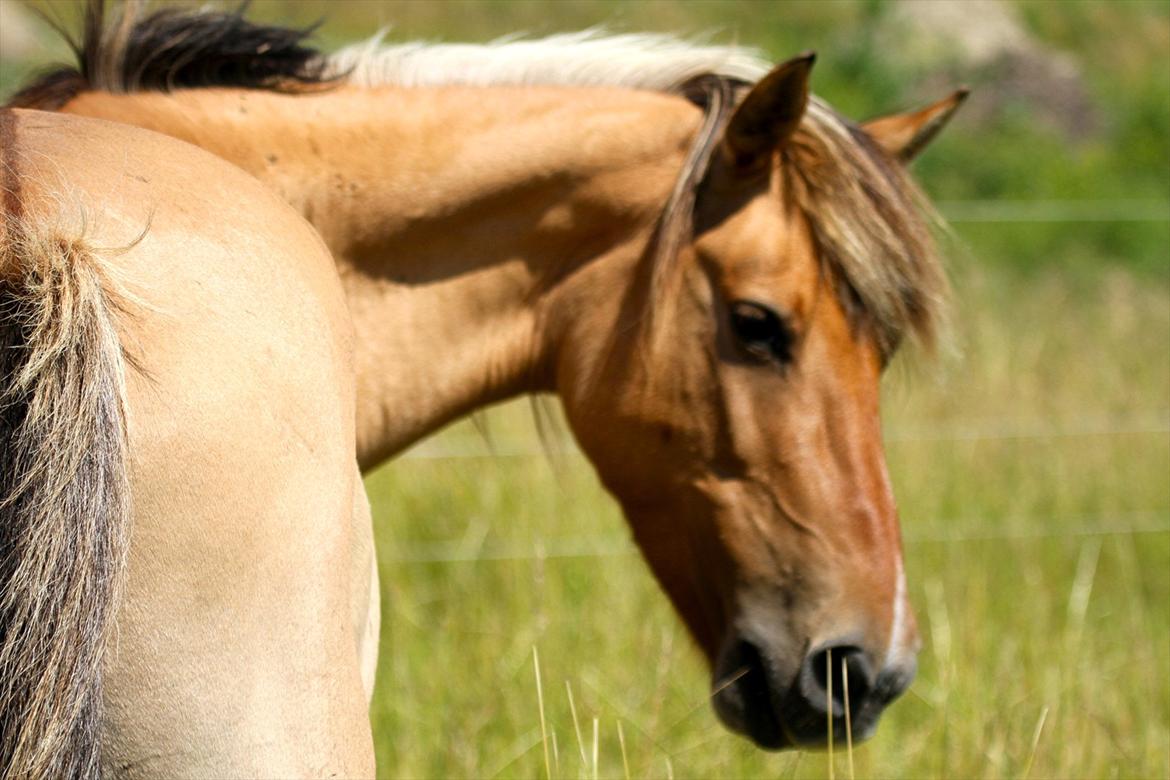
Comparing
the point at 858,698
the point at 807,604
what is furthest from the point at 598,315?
the point at 858,698

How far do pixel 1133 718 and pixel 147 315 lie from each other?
2.54 m

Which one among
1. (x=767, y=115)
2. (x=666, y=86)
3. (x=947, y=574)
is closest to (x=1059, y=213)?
(x=947, y=574)

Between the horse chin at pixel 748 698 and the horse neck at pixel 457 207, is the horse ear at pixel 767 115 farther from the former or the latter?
the horse chin at pixel 748 698

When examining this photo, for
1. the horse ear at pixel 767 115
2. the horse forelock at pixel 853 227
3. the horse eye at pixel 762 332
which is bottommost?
the horse eye at pixel 762 332

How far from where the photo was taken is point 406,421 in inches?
78.0

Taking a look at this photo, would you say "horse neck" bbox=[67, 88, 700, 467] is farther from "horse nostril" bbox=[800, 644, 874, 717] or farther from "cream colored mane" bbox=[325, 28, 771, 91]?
"horse nostril" bbox=[800, 644, 874, 717]

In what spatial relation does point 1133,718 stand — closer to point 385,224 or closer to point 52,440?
point 385,224

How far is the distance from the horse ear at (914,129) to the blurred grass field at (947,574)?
0.84 ft

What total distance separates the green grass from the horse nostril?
0.58 feet

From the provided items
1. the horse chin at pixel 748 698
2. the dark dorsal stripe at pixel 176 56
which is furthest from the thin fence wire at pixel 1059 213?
the dark dorsal stripe at pixel 176 56

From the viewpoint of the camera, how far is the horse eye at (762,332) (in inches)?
74.2

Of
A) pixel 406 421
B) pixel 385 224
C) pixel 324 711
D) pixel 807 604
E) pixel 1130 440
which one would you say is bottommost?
pixel 1130 440

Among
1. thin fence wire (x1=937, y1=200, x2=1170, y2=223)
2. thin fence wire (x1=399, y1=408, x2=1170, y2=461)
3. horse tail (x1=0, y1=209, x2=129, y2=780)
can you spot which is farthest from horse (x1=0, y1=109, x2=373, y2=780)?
thin fence wire (x1=937, y1=200, x2=1170, y2=223)

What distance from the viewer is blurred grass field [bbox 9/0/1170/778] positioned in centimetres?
243
